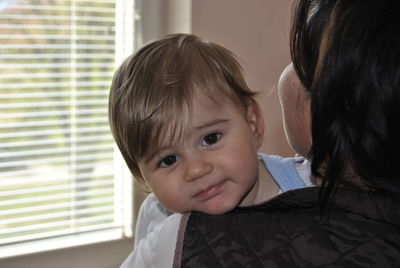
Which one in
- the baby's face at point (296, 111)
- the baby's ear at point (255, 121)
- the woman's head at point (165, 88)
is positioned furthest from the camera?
the baby's ear at point (255, 121)

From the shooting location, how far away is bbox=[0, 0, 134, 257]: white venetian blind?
1.64m

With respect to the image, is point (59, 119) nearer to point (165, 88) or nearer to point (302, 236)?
point (165, 88)

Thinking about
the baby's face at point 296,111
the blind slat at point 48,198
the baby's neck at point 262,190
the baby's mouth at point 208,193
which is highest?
the baby's face at point 296,111

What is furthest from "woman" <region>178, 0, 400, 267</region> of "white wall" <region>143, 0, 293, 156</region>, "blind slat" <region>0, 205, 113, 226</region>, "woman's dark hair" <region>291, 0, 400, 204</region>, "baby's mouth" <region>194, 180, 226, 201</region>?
"blind slat" <region>0, 205, 113, 226</region>

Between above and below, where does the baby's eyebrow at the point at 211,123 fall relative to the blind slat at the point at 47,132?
above

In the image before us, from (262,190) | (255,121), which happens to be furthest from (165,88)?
(262,190)

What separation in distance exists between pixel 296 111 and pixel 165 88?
234 millimetres

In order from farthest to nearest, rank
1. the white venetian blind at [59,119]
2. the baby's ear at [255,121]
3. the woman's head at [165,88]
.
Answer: the white venetian blind at [59,119], the baby's ear at [255,121], the woman's head at [165,88]

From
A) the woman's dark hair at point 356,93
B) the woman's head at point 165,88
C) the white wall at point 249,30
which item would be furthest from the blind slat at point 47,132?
the woman's dark hair at point 356,93

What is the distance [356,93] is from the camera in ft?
2.40

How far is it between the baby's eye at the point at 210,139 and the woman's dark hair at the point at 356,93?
27 cm

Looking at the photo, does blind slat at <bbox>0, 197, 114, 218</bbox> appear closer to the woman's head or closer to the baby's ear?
the woman's head

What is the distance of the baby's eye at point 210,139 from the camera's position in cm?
104

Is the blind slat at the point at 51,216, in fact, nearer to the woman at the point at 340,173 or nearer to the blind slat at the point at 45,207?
the blind slat at the point at 45,207
